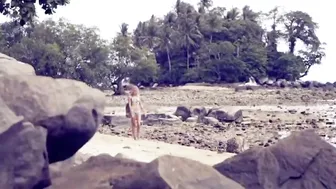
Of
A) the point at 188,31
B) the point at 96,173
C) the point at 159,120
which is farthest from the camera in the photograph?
the point at 188,31

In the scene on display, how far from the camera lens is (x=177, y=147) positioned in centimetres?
1553

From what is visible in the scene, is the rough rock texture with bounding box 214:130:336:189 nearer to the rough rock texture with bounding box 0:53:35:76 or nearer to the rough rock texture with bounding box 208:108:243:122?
the rough rock texture with bounding box 0:53:35:76

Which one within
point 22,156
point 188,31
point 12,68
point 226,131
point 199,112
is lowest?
point 226,131

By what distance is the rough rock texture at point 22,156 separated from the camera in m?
6.51

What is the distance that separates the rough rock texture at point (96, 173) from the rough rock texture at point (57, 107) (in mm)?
249

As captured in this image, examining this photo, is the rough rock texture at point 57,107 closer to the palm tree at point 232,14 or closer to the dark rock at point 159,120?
the dark rock at point 159,120

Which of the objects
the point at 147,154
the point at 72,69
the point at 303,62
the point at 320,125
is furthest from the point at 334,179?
the point at 303,62

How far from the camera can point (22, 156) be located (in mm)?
6598

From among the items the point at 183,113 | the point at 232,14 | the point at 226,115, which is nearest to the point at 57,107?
the point at 226,115

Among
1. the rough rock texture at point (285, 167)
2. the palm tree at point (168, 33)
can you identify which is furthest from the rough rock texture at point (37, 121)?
the palm tree at point (168, 33)

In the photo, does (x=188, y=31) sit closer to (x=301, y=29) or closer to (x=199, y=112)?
(x=301, y=29)

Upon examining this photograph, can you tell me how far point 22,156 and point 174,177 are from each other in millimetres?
1329

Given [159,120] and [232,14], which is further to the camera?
[232,14]

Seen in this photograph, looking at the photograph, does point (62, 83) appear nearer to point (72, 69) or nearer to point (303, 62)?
point (72, 69)
